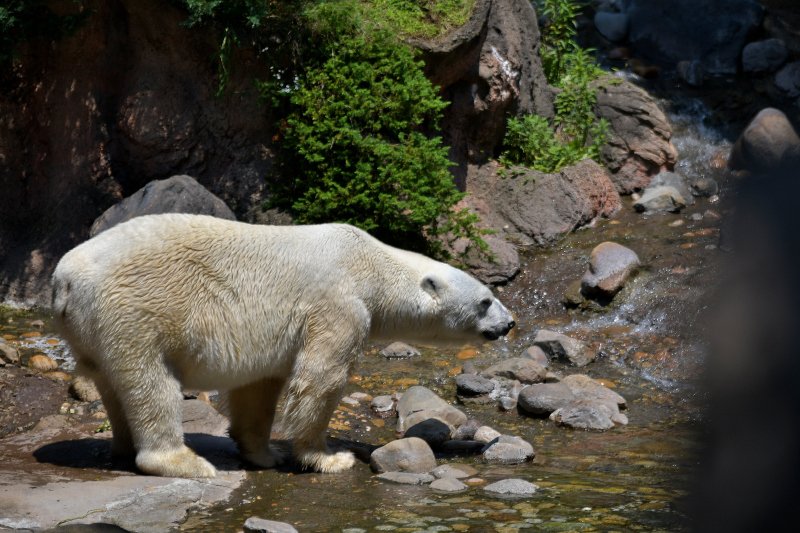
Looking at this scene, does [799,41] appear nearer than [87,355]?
No

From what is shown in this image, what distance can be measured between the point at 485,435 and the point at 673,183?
7.54m

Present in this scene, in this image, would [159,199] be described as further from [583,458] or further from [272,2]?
[583,458]

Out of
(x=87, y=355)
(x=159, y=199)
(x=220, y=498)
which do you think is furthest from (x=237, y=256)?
(x=159, y=199)

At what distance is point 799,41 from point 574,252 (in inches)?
374

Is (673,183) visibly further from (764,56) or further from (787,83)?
(764,56)

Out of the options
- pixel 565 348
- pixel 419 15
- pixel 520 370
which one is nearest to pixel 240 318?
pixel 520 370

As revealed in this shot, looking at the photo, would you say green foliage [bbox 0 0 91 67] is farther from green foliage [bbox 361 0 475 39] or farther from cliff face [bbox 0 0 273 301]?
green foliage [bbox 361 0 475 39]

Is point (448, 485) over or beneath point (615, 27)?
beneath

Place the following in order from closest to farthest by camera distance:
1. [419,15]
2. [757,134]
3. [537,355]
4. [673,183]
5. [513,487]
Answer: [513,487] → [537,355] → [419,15] → [757,134] → [673,183]

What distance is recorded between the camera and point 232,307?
463cm

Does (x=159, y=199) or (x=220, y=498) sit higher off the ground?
(x=159, y=199)

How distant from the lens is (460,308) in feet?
17.7

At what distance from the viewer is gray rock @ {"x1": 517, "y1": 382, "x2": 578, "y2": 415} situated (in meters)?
6.38

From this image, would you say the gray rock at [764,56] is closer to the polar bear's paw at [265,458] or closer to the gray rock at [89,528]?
the polar bear's paw at [265,458]
